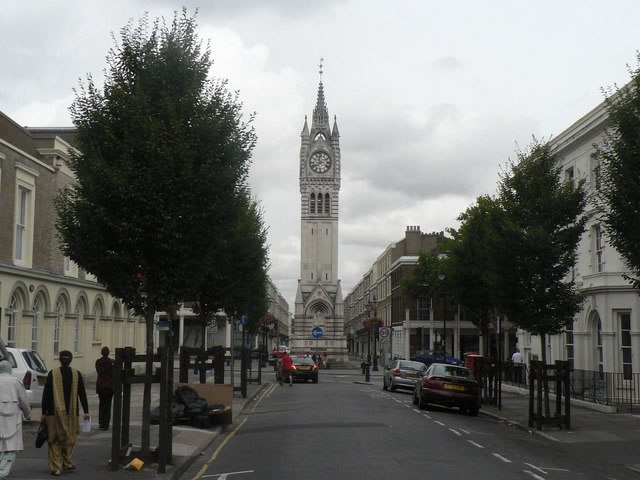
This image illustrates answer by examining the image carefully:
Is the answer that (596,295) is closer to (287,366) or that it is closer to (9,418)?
(287,366)

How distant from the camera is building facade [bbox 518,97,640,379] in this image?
1144 inches

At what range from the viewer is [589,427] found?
21047mm

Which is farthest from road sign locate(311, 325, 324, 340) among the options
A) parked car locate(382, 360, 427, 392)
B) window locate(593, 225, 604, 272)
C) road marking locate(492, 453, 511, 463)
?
road marking locate(492, 453, 511, 463)

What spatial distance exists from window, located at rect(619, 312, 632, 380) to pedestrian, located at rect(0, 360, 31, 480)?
23.9 meters

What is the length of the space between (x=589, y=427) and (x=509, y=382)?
18038 millimetres

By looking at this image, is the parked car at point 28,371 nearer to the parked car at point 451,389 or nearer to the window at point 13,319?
the window at point 13,319

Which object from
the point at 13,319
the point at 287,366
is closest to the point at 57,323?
the point at 13,319

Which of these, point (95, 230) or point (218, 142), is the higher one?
point (218, 142)

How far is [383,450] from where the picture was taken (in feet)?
48.9

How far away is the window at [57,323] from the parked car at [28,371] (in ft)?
45.8

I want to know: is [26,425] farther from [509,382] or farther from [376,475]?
[509,382]

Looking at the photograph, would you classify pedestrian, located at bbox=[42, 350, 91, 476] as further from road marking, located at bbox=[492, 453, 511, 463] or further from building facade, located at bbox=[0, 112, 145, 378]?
building facade, located at bbox=[0, 112, 145, 378]

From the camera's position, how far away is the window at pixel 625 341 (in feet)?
95.3

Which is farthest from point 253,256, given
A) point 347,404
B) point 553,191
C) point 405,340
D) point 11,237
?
point 405,340
